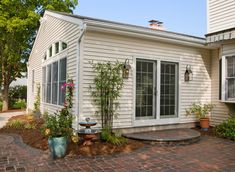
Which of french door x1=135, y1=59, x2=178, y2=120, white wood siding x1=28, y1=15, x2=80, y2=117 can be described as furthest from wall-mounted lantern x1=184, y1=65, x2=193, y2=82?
white wood siding x1=28, y1=15, x2=80, y2=117

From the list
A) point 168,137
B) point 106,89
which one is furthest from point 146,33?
point 168,137

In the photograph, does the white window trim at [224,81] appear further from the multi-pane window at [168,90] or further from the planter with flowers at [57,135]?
the planter with flowers at [57,135]

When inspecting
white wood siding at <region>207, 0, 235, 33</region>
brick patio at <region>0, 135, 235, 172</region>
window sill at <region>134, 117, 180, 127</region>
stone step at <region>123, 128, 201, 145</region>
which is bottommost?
brick patio at <region>0, 135, 235, 172</region>

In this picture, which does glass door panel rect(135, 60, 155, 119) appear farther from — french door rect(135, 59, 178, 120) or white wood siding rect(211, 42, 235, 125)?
white wood siding rect(211, 42, 235, 125)

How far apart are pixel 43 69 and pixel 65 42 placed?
362cm

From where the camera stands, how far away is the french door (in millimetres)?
Answer: 7492

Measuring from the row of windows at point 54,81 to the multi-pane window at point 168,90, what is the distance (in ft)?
11.3

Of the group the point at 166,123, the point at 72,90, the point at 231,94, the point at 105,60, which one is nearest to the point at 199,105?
the point at 231,94

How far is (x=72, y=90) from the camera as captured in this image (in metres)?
6.63

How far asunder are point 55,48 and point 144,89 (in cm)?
414

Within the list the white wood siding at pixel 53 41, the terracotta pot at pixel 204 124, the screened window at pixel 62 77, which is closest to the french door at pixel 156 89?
the terracotta pot at pixel 204 124

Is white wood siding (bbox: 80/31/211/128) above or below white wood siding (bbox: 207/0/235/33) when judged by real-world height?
below

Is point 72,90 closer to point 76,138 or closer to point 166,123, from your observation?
point 76,138

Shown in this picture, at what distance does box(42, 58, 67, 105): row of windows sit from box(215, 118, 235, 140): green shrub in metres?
5.47
